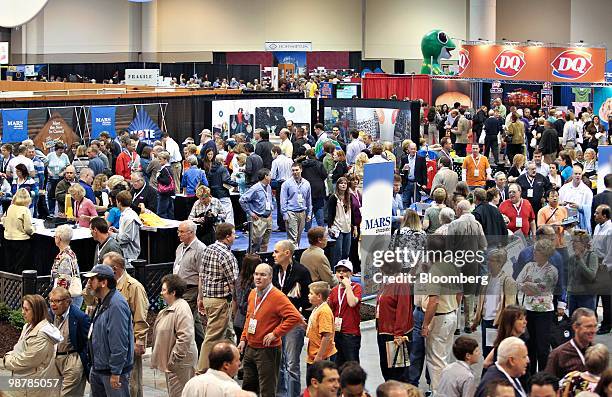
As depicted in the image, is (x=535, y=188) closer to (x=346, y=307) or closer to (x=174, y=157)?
(x=346, y=307)

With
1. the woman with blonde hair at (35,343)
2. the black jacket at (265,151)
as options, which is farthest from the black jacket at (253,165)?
the woman with blonde hair at (35,343)

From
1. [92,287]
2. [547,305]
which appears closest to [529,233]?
[547,305]

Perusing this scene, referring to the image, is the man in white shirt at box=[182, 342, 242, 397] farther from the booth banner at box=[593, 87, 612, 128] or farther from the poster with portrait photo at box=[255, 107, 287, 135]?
the booth banner at box=[593, 87, 612, 128]

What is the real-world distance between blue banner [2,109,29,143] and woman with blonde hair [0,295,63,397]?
14534 mm

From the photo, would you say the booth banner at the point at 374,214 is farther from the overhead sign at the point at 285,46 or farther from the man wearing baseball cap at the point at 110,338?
the overhead sign at the point at 285,46

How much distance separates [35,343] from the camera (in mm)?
7973

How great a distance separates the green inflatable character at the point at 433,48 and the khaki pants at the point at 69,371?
2862 cm

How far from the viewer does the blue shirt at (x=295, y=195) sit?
15133 mm

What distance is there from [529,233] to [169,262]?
14.3 feet

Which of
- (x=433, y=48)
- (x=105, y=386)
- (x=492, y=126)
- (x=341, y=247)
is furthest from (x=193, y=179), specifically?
(x=433, y=48)

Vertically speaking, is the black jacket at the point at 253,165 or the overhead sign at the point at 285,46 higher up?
the overhead sign at the point at 285,46

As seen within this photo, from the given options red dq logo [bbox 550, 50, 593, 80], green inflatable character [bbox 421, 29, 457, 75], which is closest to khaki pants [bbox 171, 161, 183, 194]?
red dq logo [bbox 550, 50, 593, 80]

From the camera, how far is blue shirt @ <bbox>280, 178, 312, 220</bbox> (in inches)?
596

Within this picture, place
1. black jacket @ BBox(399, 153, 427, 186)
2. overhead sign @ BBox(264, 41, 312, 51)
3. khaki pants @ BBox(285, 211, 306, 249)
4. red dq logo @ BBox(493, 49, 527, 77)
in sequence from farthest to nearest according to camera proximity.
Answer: overhead sign @ BBox(264, 41, 312, 51) < red dq logo @ BBox(493, 49, 527, 77) < black jacket @ BBox(399, 153, 427, 186) < khaki pants @ BBox(285, 211, 306, 249)
